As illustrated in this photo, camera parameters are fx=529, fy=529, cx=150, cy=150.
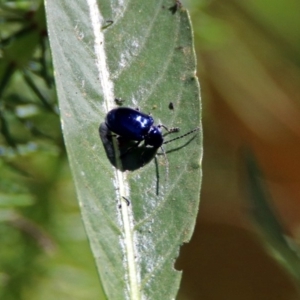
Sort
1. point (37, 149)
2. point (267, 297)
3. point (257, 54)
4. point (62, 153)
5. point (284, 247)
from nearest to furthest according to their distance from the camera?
point (284, 247), point (37, 149), point (62, 153), point (257, 54), point (267, 297)

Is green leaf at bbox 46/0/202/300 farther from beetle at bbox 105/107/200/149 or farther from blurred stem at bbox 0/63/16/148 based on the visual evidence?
blurred stem at bbox 0/63/16/148

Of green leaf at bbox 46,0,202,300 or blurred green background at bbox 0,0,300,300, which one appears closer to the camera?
green leaf at bbox 46,0,202,300

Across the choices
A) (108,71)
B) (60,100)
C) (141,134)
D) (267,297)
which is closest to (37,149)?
(141,134)

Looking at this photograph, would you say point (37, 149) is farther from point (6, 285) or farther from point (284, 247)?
point (284, 247)

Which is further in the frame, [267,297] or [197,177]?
[267,297]

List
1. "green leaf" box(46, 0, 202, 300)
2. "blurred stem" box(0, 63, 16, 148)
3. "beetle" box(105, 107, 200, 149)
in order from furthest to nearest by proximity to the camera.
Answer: "blurred stem" box(0, 63, 16, 148), "beetle" box(105, 107, 200, 149), "green leaf" box(46, 0, 202, 300)

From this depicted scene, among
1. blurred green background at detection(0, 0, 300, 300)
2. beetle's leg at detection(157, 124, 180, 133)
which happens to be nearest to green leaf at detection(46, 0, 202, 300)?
beetle's leg at detection(157, 124, 180, 133)

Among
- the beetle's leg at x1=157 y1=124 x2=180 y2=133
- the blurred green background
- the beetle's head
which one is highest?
the beetle's leg at x1=157 y1=124 x2=180 y2=133

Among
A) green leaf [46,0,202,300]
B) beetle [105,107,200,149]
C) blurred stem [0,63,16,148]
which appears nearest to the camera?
green leaf [46,0,202,300]
